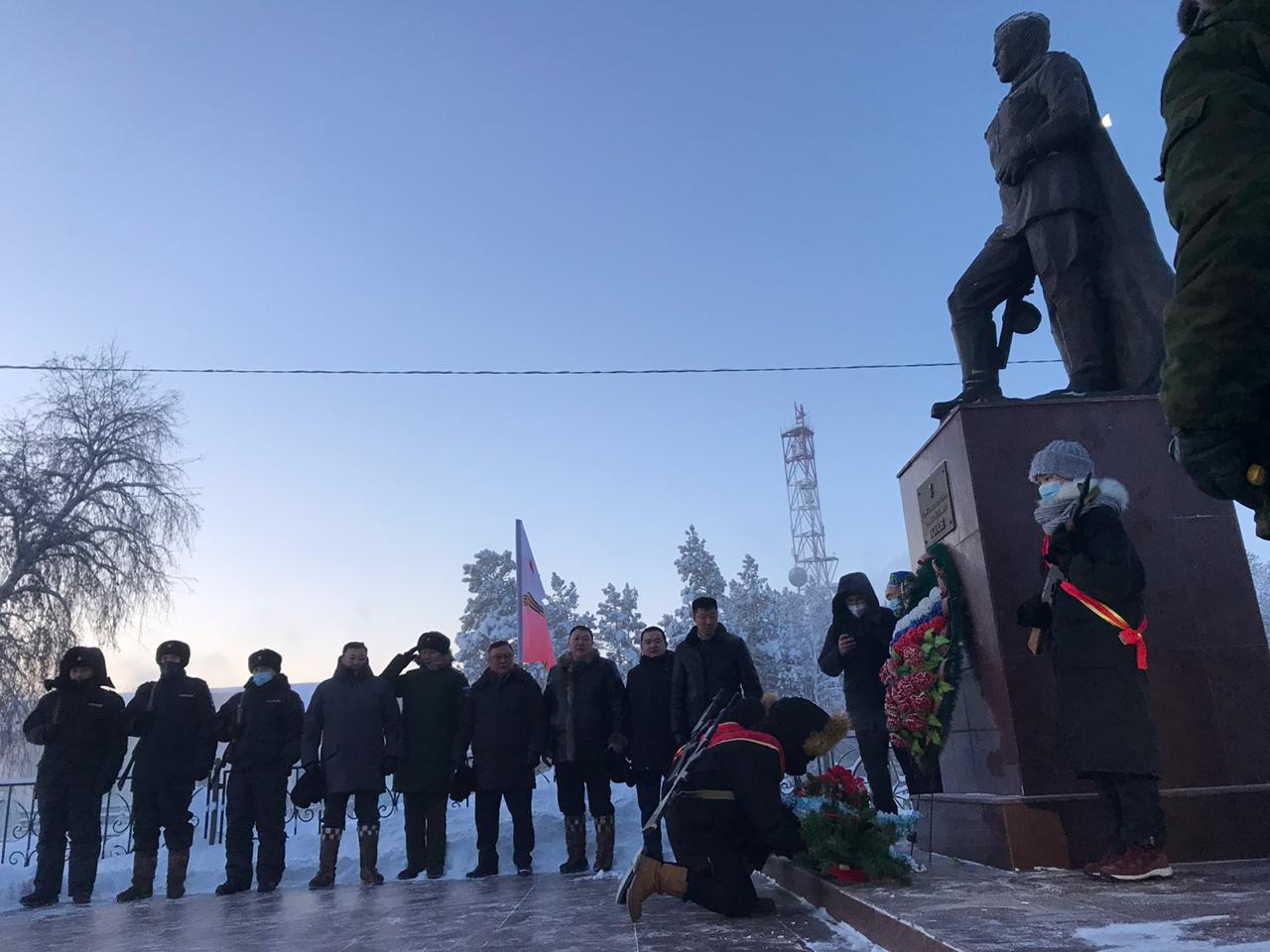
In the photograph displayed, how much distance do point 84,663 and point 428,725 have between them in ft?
9.66

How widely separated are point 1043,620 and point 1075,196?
2993mm

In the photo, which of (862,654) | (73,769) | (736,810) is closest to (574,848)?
(862,654)

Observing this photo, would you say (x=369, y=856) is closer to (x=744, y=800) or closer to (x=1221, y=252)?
(x=744, y=800)

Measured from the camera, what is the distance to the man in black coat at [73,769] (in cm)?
766

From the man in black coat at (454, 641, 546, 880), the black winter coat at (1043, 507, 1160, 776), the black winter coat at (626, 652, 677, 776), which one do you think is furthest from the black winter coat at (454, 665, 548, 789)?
the black winter coat at (1043, 507, 1160, 776)

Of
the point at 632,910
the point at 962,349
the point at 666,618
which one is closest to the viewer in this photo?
the point at 632,910

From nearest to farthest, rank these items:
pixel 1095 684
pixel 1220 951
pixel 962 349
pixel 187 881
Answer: pixel 1220 951 → pixel 1095 684 → pixel 962 349 → pixel 187 881

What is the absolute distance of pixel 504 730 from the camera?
26.4 ft

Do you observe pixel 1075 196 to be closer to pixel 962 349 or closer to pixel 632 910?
pixel 962 349

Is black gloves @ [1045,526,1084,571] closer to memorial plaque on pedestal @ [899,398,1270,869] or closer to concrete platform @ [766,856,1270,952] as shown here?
memorial plaque on pedestal @ [899,398,1270,869]

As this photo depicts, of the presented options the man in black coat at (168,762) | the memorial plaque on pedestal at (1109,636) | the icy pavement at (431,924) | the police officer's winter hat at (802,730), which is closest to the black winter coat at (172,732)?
the man in black coat at (168,762)

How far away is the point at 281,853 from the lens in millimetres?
7902

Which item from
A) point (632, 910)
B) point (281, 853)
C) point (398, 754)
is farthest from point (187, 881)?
point (632, 910)

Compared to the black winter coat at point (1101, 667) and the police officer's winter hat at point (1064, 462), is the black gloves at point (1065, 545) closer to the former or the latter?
the black winter coat at point (1101, 667)
